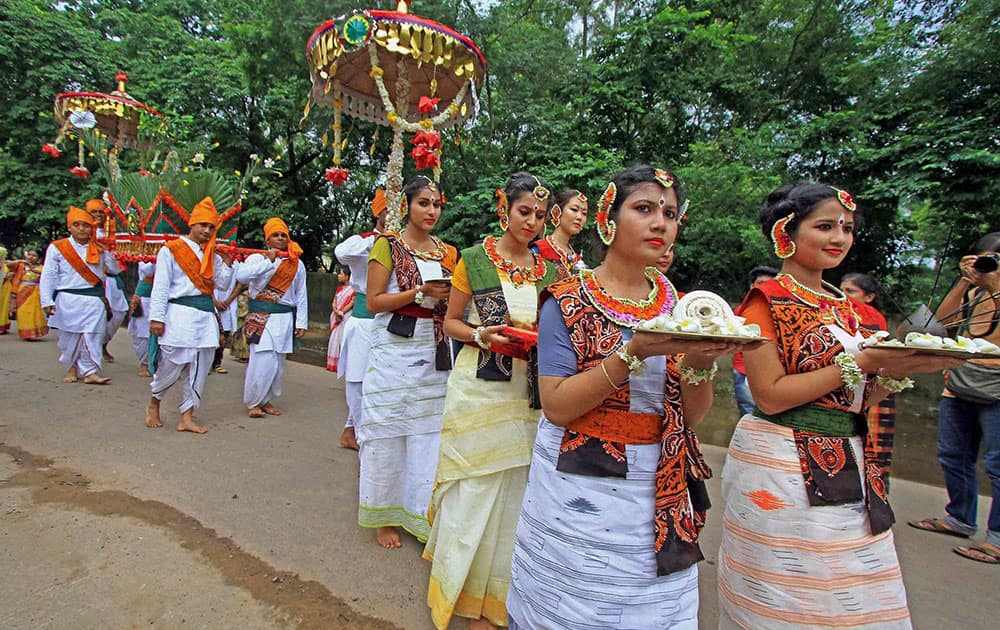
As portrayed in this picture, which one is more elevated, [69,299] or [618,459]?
[618,459]

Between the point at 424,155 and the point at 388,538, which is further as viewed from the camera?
the point at 424,155

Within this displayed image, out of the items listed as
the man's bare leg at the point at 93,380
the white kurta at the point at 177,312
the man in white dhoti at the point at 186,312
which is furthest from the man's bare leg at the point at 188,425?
the man's bare leg at the point at 93,380

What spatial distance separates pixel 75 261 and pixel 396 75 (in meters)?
4.89

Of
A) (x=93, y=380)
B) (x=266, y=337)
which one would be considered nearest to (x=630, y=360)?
(x=266, y=337)

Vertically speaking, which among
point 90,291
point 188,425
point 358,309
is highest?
point 358,309

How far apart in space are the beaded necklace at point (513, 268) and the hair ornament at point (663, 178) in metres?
1.09

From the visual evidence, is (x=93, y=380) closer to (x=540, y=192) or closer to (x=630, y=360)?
(x=540, y=192)

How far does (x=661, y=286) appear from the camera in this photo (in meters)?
1.74

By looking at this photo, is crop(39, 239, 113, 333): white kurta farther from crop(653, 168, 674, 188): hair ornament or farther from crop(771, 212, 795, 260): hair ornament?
crop(771, 212, 795, 260): hair ornament

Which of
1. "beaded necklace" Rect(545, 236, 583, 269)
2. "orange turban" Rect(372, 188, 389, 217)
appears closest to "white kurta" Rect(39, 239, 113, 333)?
"orange turban" Rect(372, 188, 389, 217)

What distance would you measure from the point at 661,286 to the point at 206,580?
2.54 metres

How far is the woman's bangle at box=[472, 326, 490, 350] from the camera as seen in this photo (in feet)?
7.86

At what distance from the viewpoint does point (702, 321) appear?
126 cm

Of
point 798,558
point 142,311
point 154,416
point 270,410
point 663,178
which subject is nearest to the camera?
point 663,178
